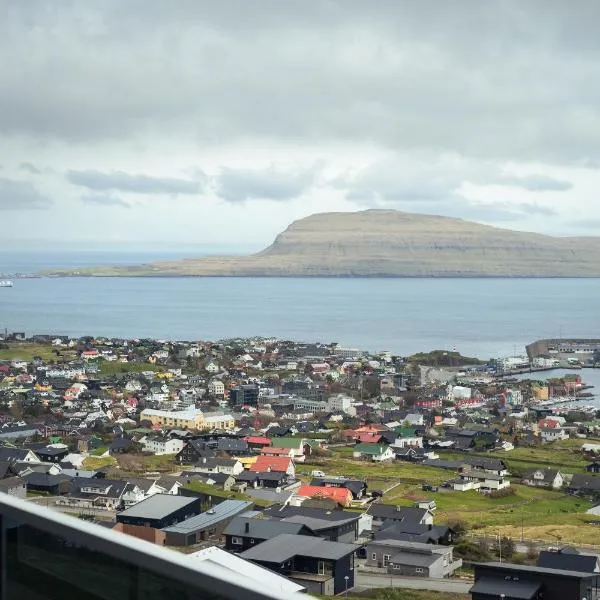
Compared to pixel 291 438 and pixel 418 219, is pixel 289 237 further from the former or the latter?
pixel 291 438

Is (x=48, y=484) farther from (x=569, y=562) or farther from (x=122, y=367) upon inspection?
(x=122, y=367)

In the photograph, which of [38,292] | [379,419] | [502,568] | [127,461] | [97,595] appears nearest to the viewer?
[97,595]

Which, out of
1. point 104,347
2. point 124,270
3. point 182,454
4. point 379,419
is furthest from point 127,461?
point 124,270

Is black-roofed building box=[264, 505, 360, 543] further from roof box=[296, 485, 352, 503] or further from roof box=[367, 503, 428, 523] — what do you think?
roof box=[296, 485, 352, 503]

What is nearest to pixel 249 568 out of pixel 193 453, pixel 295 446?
pixel 193 453

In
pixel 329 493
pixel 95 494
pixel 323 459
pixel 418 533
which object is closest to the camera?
pixel 418 533

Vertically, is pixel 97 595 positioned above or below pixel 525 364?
above

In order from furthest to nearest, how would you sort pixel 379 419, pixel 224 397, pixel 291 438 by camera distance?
pixel 224 397 < pixel 379 419 < pixel 291 438
